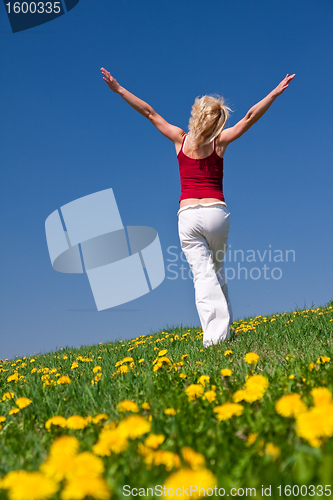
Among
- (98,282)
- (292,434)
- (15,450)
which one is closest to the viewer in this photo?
(292,434)

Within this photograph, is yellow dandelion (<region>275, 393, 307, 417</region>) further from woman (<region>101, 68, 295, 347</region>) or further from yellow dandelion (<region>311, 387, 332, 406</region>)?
woman (<region>101, 68, 295, 347</region>)

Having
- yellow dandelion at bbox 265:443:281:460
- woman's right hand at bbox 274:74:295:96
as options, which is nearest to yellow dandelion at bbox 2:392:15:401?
yellow dandelion at bbox 265:443:281:460

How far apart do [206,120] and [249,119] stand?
1.96ft

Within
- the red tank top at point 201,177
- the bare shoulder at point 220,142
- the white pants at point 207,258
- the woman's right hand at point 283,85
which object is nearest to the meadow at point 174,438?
the white pants at point 207,258

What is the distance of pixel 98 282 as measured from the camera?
9000mm

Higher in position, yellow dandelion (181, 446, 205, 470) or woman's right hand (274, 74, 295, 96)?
woman's right hand (274, 74, 295, 96)

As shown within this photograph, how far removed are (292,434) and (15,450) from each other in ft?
4.60

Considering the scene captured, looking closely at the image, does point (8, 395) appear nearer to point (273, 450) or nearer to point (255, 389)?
point (255, 389)

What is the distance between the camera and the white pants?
4.84 metres

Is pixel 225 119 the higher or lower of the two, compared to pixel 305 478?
higher

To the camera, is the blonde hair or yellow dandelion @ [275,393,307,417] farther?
the blonde hair

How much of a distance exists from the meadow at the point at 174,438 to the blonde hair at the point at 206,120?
3004mm

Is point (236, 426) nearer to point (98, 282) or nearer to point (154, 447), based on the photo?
point (154, 447)

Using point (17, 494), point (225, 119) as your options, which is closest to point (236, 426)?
point (17, 494)
